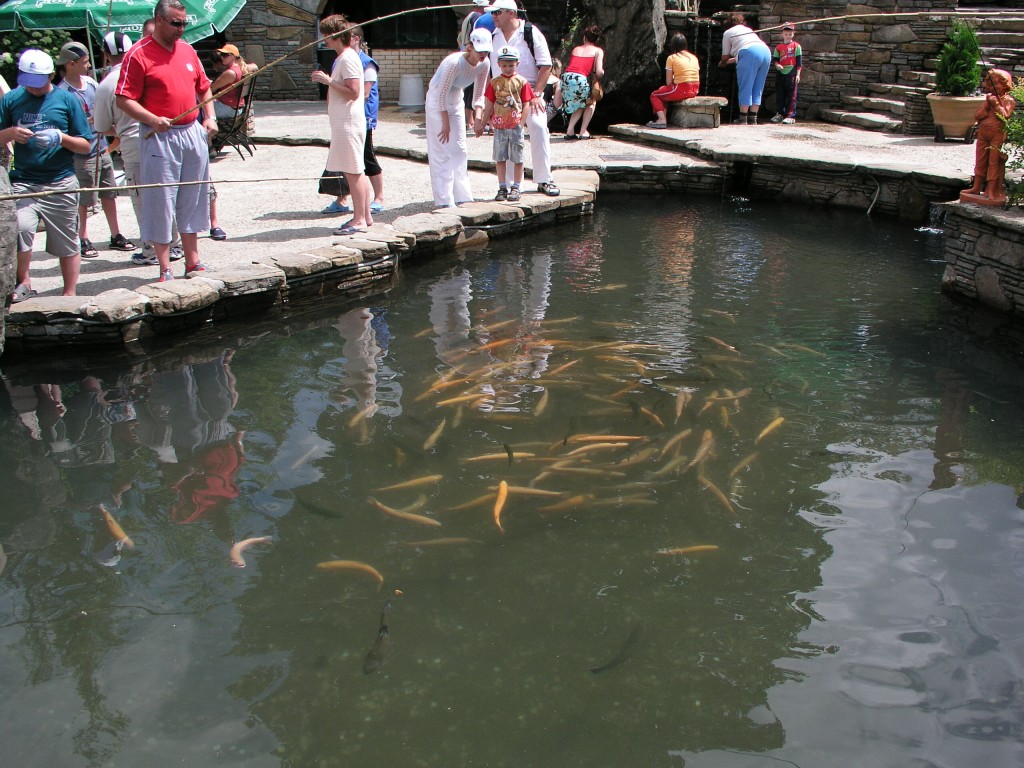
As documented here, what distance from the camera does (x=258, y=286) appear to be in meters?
6.88

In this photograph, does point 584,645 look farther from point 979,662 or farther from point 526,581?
point 979,662

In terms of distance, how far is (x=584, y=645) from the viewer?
352 centimetres

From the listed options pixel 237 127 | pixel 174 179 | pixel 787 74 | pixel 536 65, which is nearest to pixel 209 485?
pixel 174 179

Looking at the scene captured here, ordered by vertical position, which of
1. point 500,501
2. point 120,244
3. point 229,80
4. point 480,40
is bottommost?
point 500,501

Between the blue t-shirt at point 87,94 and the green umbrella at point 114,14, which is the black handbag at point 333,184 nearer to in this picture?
the blue t-shirt at point 87,94

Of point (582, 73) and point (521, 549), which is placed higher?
point (582, 73)

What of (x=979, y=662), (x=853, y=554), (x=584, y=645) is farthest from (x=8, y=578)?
(x=979, y=662)

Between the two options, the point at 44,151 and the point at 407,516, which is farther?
the point at 44,151

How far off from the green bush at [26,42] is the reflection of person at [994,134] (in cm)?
1228

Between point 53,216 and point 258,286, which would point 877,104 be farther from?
point 53,216

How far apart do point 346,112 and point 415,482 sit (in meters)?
4.23

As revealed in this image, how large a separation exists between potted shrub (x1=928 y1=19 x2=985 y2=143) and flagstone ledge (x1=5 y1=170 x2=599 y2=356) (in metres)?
5.85

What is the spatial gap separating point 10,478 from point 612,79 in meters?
11.8

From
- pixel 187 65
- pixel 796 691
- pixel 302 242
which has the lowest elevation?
pixel 796 691
